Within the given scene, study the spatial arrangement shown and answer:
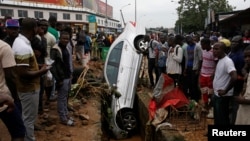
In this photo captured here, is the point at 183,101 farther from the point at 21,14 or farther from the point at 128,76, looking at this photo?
the point at 21,14

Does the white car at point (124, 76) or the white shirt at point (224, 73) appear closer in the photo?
the white shirt at point (224, 73)

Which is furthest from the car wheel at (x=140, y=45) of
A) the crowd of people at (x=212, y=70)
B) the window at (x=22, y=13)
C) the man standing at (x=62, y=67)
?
the window at (x=22, y=13)

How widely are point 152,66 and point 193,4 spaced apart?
33714mm

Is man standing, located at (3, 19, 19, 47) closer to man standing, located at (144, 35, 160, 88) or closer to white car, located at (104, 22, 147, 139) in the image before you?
white car, located at (104, 22, 147, 139)

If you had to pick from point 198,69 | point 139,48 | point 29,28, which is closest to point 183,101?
point 198,69

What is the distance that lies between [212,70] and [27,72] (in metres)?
3.77

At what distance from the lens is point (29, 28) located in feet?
13.3

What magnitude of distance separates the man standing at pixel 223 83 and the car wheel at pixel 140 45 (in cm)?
409

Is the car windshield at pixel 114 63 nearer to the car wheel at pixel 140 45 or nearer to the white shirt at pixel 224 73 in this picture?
the car wheel at pixel 140 45

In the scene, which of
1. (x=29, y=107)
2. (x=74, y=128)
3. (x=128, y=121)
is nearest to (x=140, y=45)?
(x=128, y=121)

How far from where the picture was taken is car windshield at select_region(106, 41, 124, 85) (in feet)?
28.1

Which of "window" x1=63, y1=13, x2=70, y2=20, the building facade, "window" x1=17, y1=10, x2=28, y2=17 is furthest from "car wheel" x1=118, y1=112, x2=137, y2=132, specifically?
"window" x1=63, y1=13, x2=70, y2=20

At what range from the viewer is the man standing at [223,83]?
4.67m

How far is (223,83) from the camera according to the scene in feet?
15.7
